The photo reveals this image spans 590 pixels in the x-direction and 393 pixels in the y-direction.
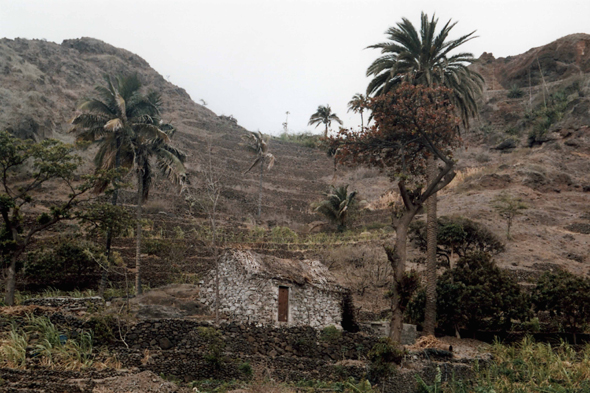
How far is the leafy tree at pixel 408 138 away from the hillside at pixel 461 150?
11.5m

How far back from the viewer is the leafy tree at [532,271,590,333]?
19953 millimetres

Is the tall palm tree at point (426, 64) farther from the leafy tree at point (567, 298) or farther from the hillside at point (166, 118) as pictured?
the hillside at point (166, 118)

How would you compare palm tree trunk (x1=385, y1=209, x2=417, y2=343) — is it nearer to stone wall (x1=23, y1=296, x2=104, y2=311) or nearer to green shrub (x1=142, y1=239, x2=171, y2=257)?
stone wall (x1=23, y1=296, x2=104, y2=311)

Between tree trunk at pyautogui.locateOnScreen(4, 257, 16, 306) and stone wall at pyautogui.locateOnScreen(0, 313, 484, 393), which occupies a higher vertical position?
tree trunk at pyautogui.locateOnScreen(4, 257, 16, 306)

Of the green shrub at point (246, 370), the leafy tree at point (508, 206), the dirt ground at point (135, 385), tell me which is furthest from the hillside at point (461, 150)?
the dirt ground at point (135, 385)

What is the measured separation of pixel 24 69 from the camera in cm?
6006

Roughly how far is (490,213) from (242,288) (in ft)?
81.7

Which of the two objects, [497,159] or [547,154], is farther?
[497,159]

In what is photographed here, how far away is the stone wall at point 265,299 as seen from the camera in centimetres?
1862

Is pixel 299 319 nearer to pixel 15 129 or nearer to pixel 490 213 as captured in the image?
pixel 490 213

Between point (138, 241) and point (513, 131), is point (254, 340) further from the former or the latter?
point (513, 131)

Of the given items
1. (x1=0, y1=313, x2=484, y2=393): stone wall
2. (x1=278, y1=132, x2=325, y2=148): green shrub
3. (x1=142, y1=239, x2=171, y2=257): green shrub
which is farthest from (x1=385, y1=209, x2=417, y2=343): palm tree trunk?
(x1=278, y1=132, x2=325, y2=148): green shrub

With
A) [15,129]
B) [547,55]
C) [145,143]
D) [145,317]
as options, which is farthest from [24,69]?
[547,55]

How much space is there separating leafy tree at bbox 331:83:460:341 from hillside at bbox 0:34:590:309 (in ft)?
37.8
